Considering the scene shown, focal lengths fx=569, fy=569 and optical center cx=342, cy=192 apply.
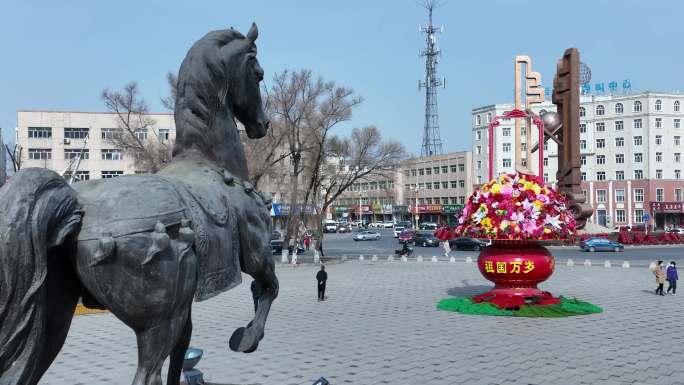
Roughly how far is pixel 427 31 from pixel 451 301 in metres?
67.6

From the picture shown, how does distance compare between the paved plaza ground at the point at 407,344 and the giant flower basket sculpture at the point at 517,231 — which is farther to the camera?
the giant flower basket sculpture at the point at 517,231

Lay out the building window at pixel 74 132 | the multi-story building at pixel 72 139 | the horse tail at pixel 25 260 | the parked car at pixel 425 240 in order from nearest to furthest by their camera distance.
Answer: the horse tail at pixel 25 260 → the parked car at pixel 425 240 → the multi-story building at pixel 72 139 → the building window at pixel 74 132

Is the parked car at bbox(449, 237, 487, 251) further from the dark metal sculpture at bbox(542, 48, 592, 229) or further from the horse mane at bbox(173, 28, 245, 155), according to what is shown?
the horse mane at bbox(173, 28, 245, 155)

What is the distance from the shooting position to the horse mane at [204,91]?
4.07 meters

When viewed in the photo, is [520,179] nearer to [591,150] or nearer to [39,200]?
[39,200]

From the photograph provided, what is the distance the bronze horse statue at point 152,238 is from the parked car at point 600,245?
3644cm

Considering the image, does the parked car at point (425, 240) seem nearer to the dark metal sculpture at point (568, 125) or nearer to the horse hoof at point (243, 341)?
the dark metal sculpture at point (568, 125)

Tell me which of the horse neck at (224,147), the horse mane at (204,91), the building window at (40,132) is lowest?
the horse neck at (224,147)

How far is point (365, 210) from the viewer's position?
8850cm

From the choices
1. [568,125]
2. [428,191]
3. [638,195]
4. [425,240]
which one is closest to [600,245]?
[425,240]

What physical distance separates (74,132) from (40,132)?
2.60m

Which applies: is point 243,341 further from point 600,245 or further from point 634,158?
point 634,158

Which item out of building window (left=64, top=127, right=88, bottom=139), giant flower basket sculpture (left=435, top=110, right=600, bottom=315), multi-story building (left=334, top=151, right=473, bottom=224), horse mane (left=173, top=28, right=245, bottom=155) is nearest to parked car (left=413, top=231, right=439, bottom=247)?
multi-story building (left=334, top=151, right=473, bottom=224)

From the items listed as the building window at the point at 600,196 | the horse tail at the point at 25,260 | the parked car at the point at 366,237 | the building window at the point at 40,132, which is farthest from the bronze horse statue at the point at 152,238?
the building window at the point at 600,196
